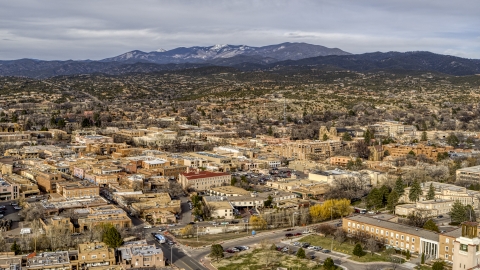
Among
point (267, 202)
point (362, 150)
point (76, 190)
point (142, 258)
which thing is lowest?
point (267, 202)

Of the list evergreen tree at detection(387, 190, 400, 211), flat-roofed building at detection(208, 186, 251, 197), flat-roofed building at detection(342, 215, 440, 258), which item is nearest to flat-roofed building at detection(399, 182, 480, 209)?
evergreen tree at detection(387, 190, 400, 211)

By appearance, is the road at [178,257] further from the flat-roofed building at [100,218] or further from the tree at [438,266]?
the tree at [438,266]

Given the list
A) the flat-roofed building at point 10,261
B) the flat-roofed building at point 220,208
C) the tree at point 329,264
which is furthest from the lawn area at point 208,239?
the flat-roofed building at point 10,261

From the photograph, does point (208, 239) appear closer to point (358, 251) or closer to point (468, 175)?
point (358, 251)

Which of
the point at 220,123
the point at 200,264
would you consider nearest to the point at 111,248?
the point at 200,264

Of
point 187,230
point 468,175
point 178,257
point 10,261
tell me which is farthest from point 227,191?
point 468,175

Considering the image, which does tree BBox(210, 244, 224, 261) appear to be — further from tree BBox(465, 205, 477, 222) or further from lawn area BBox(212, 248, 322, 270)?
tree BBox(465, 205, 477, 222)
